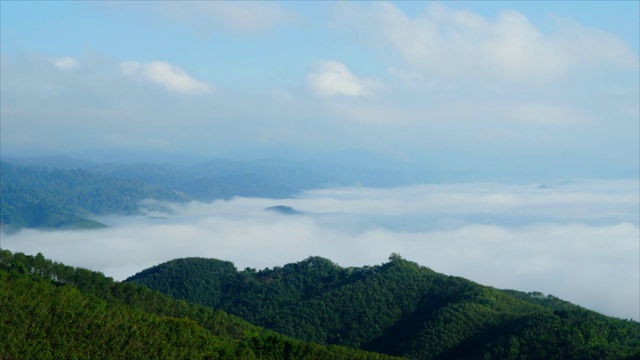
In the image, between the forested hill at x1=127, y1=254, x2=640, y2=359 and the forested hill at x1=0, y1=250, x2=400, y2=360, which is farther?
the forested hill at x1=127, y1=254, x2=640, y2=359

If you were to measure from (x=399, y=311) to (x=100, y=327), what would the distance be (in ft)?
138

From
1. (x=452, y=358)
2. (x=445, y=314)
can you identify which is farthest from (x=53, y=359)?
(x=445, y=314)

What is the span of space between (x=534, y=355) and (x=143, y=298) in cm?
3439

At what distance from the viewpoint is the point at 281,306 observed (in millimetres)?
86562

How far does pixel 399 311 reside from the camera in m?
78.1

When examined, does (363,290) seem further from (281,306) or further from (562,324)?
(562,324)

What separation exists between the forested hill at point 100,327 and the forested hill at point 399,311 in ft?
50.5

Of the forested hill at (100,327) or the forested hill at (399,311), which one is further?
the forested hill at (399,311)

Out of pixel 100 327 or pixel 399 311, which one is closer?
pixel 100 327

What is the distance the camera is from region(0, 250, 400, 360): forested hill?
40094 mm

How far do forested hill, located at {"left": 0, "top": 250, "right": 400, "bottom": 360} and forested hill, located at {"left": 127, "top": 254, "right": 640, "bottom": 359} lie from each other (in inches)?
606

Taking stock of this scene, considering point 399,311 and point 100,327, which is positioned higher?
point 399,311

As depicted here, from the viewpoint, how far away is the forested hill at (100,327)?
132 feet

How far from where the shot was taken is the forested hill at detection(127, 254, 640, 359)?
202 ft
